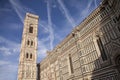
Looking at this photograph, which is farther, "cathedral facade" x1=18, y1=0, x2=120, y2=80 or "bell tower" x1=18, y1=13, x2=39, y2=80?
"bell tower" x1=18, y1=13, x2=39, y2=80

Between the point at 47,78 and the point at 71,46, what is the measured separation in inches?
433

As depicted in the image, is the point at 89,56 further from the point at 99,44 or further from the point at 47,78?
the point at 47,78

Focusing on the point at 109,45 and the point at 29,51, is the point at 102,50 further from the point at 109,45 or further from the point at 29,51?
the point at 29,51

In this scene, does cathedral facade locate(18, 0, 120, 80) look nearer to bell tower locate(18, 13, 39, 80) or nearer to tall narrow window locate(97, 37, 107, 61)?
tall narrow window locate(97, 37, 107, 61)

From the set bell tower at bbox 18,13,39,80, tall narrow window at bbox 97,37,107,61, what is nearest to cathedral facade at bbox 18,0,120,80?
tall narrow window at bbox 97,37,107,61

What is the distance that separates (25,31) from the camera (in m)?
32.0

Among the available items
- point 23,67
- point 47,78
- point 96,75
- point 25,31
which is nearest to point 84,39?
point 96,75

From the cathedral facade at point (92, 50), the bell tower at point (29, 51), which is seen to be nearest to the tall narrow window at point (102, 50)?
the cathedral facade at point (92, 50)

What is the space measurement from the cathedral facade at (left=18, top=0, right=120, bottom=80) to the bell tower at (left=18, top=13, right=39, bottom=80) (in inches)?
248

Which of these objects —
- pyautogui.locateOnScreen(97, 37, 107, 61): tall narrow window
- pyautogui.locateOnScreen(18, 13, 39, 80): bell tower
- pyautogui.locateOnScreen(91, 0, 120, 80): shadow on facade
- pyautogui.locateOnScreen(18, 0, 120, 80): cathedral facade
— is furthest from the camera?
pyautogui.locateOnScreen(18, 13, 39, 80): bell tower

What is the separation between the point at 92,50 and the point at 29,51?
67.9 feet

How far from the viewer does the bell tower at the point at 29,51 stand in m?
27.2

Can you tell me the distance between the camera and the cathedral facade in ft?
34.8

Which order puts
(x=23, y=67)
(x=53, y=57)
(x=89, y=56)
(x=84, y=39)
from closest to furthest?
(x=89, y=56)
(x=84, y=39)
(x=53, y=57)
(x=23, y=67)
